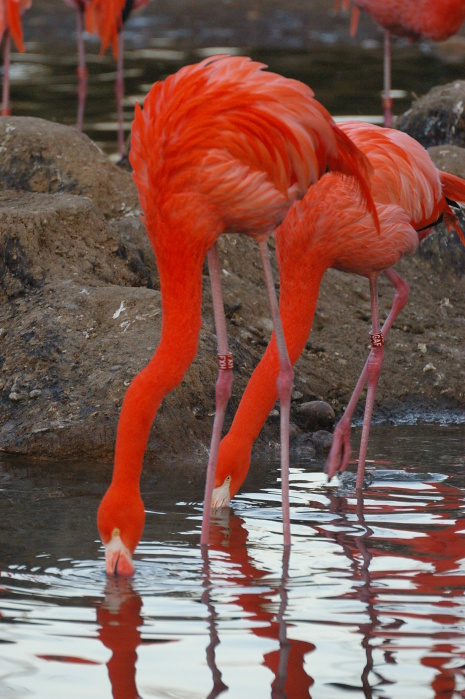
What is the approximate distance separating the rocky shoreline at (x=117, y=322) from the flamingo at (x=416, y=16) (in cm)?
231

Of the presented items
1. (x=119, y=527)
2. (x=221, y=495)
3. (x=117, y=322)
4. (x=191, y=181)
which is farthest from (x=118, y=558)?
(x=117, y=322)

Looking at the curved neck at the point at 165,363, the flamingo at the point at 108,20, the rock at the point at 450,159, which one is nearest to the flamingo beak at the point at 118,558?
the curved neck at the point at 165,363

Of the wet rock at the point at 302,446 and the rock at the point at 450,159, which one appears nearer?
the wet rock at the point at 302,446

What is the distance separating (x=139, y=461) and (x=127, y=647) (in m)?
0.63

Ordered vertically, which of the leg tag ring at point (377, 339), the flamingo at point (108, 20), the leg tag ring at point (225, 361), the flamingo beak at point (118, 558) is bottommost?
the flamingo beak at point (118, 558)

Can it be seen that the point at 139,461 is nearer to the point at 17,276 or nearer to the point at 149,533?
the point at 149,533

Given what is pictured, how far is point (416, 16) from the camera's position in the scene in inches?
368

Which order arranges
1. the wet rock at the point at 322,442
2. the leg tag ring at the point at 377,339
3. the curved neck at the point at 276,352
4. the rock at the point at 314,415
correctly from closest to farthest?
the curved neck at the point at 276,352 → the leg tag ring at the point at 377,339 → the wet rock at the point at 322,442 → the rock at the point at 314,415

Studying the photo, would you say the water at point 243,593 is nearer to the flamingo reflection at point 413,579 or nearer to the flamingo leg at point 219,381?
the flamingo reflection at point 413,579

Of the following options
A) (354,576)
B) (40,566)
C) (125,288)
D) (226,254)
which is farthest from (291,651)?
(226,254)

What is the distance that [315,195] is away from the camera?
4.72 metres

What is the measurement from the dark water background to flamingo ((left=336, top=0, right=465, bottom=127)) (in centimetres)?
446

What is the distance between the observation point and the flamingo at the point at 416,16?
30.3 feet

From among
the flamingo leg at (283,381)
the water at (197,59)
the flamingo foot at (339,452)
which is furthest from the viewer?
the water at (197,59)
